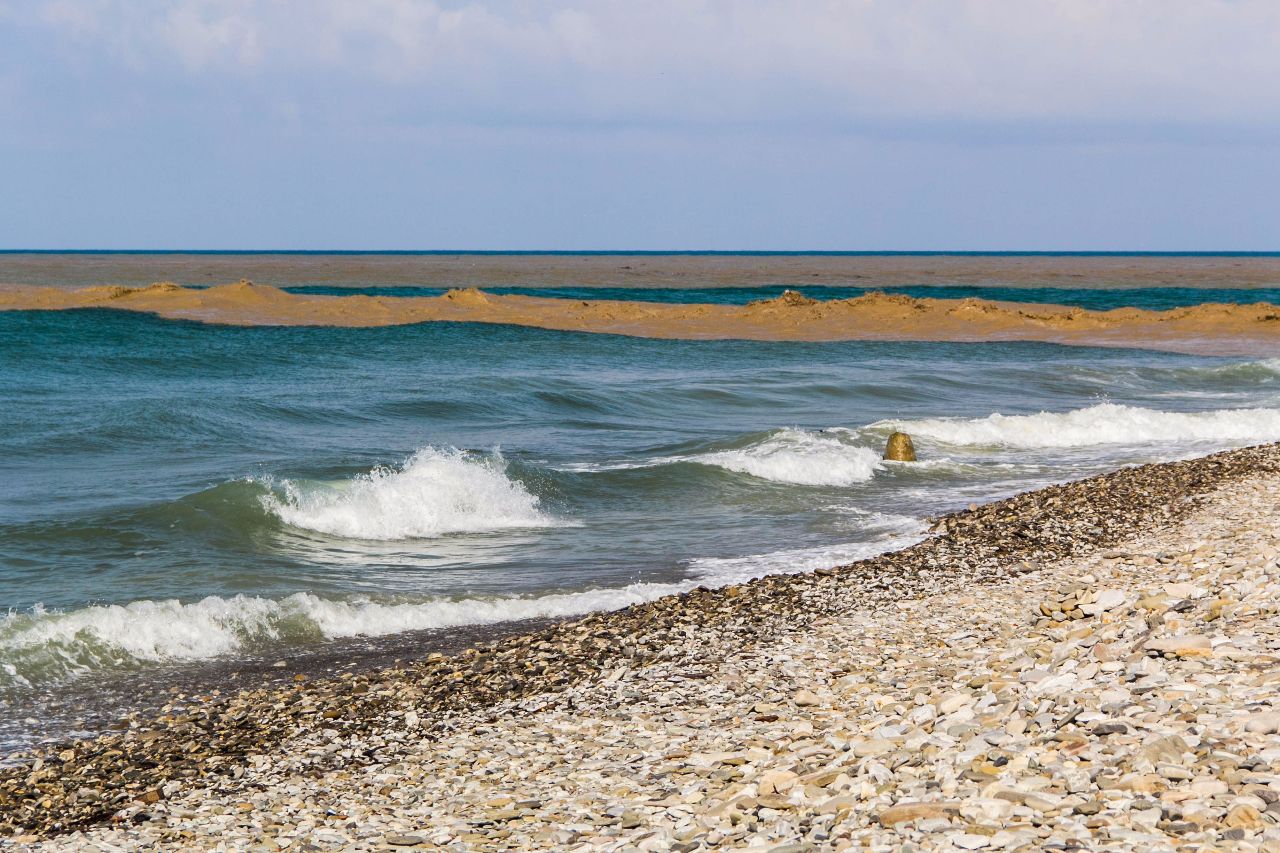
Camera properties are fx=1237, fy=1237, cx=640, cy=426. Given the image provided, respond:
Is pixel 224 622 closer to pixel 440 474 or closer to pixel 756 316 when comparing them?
pixel 440 474

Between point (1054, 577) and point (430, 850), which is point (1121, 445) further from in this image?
point (430, 850)

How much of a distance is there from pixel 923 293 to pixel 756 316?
31849mm

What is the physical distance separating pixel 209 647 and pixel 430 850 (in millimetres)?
5509

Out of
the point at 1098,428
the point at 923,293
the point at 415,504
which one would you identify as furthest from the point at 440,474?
the point at 923,293

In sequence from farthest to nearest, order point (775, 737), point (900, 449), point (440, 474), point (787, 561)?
point (900, 449) < point (440, 474) < point (787, 561) < point (775, 737)

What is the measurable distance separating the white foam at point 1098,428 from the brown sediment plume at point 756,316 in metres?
21.5

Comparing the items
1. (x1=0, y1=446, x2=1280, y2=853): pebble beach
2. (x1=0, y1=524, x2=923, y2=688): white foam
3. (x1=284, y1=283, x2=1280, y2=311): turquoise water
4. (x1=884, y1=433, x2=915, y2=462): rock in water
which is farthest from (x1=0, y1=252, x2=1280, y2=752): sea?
(x1=284, y1=283, x2=1280, y2=311): turquoise water

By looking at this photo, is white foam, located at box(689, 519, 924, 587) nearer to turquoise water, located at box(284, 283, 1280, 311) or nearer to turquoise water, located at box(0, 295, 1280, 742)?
turquoise water, located at box(0, 295, 1280, 742)

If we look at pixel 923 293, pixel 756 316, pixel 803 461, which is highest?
pixel 923 293

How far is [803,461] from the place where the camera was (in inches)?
793

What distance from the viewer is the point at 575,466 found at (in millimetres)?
20453

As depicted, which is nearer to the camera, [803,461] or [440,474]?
[440,474]

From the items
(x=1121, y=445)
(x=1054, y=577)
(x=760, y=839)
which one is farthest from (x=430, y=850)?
(x=1121, y=445)

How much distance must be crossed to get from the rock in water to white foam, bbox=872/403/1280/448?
250 cm
